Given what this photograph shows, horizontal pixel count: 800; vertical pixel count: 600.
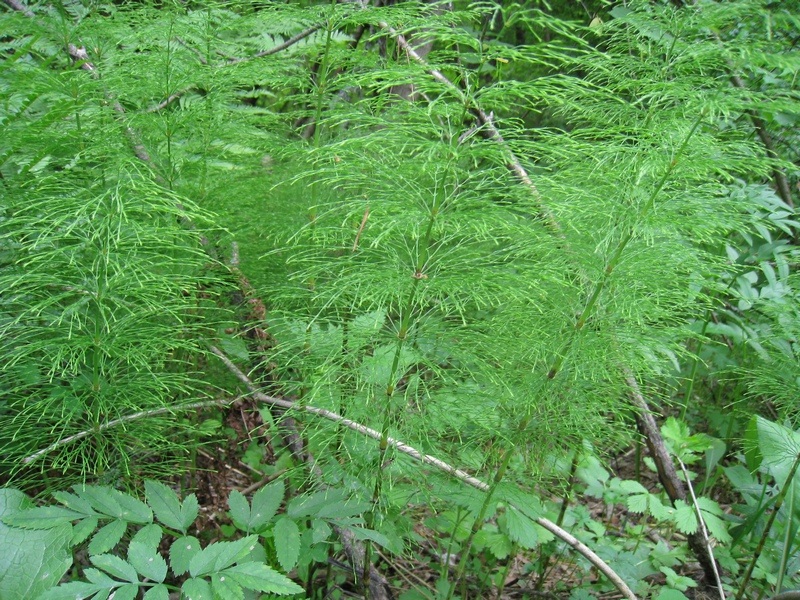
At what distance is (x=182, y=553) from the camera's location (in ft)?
4.77

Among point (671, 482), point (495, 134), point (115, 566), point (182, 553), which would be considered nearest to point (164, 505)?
point (182, 553)

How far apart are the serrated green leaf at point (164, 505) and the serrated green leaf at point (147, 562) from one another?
0.44ft

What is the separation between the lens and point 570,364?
5.50 feet

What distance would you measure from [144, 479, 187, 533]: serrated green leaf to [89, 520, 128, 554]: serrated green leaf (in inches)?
3.6

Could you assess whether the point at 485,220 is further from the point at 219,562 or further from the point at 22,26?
the point at 22,26

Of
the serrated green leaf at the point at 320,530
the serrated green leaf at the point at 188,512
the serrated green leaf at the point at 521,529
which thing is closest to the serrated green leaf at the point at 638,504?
the serrated green leaf at the point at 521,529

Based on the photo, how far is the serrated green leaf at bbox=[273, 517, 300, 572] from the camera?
1.46 metres

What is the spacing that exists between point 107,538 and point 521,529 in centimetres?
113

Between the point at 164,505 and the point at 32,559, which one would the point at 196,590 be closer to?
the point at 164,505

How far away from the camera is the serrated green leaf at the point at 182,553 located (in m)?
1.42

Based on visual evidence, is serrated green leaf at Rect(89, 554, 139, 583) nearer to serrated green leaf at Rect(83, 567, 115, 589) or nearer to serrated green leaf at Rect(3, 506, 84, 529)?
serrated green leaf at Rect(83, 567, 115, 589)

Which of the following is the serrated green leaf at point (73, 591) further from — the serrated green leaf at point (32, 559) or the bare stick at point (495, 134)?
the bare stick at point (495, 134)

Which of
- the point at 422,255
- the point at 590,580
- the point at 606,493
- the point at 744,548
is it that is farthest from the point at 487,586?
the point at 422,255

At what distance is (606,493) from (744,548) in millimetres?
582
